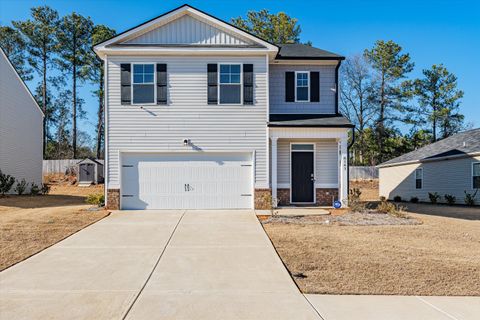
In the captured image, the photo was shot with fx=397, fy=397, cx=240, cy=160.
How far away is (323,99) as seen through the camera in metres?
16.5

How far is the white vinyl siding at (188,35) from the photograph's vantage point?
49.3ft

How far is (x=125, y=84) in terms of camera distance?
48.6ft

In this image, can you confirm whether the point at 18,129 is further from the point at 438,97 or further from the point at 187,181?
the point at 438,97

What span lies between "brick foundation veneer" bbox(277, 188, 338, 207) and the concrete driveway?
556cm

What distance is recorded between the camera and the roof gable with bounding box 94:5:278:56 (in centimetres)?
1484

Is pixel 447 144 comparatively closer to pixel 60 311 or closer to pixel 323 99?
pixel 323 99

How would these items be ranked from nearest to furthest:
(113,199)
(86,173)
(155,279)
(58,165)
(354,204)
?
1. (155,279)
2. (354,204)
3. (113,199)
4. (86,173)
5. (58,165)

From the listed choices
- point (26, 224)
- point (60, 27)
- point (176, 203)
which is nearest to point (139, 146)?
point (176, 203)

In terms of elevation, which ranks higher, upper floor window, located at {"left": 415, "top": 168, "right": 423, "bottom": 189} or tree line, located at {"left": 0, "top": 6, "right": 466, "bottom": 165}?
tree line, located at {"left": 0, "top": 6, "right": 466, "bottom": 165}

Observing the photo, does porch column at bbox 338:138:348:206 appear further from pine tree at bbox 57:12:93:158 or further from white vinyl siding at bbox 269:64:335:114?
pine tree at bbox 57:12:93:158

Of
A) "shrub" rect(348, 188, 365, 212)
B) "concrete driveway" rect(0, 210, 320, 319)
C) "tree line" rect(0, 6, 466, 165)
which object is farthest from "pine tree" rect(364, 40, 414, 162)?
"concrete driveway" rect(0, 210, 320, 319)

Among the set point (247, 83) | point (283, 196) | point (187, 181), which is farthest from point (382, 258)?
point (247, 83)

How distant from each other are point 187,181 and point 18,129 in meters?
13.1

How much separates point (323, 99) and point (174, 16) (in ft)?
22.2
